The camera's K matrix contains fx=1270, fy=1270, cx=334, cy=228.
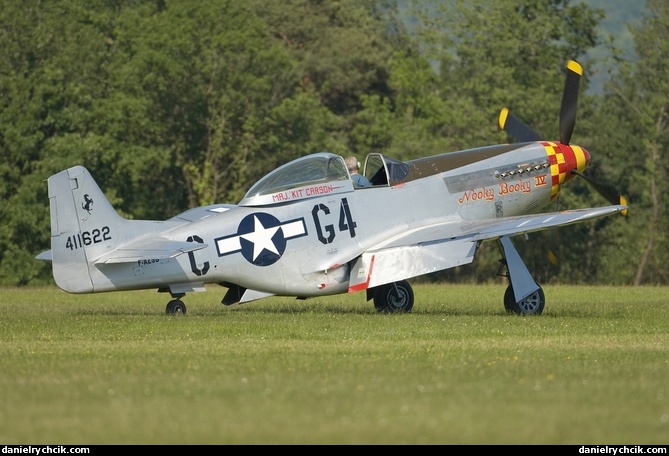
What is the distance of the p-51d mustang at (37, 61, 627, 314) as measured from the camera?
17469 millimetres

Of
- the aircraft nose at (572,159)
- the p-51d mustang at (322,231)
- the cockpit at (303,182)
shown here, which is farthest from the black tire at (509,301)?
the aircraft nose at (572,159)

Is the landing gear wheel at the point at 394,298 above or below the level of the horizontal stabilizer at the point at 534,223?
below

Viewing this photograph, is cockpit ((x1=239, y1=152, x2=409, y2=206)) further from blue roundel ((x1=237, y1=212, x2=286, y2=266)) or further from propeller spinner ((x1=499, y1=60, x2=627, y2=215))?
propeller spinner ((x1=499, y1=60, x2=627, y2=215))

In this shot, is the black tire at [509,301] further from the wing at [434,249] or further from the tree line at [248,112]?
the tree line at [248,112]

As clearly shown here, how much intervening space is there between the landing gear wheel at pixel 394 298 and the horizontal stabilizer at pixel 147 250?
3.35 metres

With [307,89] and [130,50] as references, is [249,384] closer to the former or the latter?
[130,50]

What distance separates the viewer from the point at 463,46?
2175 inches

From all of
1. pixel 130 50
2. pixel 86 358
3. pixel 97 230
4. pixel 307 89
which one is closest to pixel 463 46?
pixel 307 89

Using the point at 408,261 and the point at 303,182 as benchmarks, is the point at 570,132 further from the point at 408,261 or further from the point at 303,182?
the point at 303,182

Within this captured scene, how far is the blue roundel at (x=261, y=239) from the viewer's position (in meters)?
17.9

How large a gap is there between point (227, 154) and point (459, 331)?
35628mm

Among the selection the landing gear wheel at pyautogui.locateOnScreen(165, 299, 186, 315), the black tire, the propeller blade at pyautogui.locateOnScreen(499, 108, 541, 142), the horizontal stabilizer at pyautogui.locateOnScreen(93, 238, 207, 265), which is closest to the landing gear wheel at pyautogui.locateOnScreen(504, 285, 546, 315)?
the black tire

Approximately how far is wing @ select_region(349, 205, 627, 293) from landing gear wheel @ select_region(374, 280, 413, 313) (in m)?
1.28

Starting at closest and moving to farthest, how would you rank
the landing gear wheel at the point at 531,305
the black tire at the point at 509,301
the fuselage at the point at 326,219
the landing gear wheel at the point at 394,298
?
the fuselage at the point at 326,219 < the landing gear wheel at the point at 531,305 < the black tire at the point at 509,301 < the landing gear wheel at the point at 394,298
